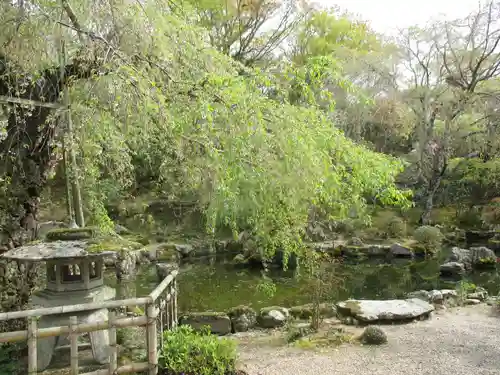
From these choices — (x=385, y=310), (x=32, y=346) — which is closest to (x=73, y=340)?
(x=32, y=346)

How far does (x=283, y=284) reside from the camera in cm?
1041

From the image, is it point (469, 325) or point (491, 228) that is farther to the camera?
point (491, 228)

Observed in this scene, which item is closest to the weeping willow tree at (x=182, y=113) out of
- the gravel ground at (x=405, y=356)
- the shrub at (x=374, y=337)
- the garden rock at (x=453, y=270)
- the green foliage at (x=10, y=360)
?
the green foliage at (x=10, y=360)

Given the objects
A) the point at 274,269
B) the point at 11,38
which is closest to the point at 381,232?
the point at 274,269

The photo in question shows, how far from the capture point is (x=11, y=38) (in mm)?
4125

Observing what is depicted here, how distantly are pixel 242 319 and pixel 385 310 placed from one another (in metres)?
2.20

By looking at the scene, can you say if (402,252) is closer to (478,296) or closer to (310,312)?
(478,296)

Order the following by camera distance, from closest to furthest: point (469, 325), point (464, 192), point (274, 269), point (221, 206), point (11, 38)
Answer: point (11, 38), point (221, 206), point (469, 325), point (274, 269), point (464, 192)

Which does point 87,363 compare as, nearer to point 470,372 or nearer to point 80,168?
point 80,168

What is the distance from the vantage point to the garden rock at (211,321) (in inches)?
265

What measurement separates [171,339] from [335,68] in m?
3.57

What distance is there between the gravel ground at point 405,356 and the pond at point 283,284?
247cm

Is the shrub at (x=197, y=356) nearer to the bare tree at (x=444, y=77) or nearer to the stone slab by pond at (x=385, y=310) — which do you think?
the stone slab by pond at (x=385, y=310)

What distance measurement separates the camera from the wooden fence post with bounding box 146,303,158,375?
3.91 meters
